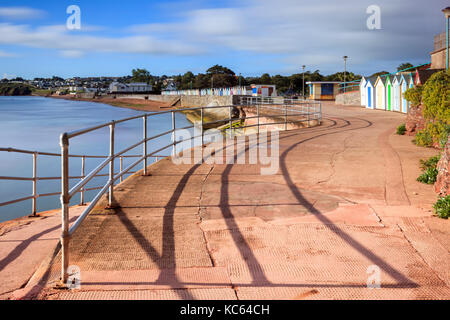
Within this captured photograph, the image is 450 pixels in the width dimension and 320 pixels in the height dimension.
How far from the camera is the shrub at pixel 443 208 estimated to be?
547cm

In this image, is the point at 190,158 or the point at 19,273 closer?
the point at 19,273

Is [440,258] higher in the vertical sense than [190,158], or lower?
lower

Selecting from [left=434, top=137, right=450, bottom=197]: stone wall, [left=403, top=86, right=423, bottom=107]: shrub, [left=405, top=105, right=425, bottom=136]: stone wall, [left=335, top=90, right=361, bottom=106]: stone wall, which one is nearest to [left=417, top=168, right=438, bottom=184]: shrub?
[left=434, top=137, right=450, bottom=197]: stone wall

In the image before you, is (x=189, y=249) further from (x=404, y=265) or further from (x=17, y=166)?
(x=17, y=166)

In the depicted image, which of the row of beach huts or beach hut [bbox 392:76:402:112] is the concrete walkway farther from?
beach hut [bbox 392:76:402:112]

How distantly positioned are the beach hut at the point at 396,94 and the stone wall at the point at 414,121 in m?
17.7

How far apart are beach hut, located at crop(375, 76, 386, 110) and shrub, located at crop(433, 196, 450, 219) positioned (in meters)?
32.6

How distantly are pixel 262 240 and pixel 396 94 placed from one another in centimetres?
3088

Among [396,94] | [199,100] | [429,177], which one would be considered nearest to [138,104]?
[199,100]

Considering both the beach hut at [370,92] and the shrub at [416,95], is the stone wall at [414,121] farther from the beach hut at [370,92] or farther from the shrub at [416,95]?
the beach hut at [370,92]

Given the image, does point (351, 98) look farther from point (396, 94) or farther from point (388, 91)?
point (396, 94)
